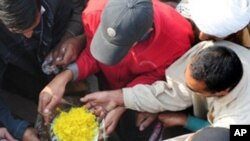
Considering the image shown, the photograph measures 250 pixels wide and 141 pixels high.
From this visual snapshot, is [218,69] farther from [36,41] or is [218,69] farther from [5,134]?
[5,134]

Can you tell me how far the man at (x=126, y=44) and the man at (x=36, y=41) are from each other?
172mm

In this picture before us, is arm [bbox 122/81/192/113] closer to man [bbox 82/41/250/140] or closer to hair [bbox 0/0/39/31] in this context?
man [bbox 82/41/250/140]

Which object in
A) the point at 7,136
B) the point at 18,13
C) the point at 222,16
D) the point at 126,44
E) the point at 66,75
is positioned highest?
the point at 18,13

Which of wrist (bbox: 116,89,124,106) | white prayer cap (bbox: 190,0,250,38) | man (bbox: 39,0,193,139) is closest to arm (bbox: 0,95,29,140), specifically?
man (bbox: 39,0,193,139)

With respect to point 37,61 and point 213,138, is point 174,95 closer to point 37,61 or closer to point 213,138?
point 213,138

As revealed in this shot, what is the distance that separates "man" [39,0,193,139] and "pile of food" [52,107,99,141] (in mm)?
123

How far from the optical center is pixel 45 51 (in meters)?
2.86

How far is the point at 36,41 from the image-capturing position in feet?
9.17

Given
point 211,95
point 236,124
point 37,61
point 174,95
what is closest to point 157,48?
point 174,95

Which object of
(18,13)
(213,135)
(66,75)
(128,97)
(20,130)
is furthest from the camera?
(20,130)

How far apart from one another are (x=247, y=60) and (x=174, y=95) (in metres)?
0.42

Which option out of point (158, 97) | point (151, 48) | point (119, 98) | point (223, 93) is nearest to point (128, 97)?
point (119, 98)

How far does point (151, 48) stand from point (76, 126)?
1.86 feet

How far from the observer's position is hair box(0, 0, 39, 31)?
2355mm
